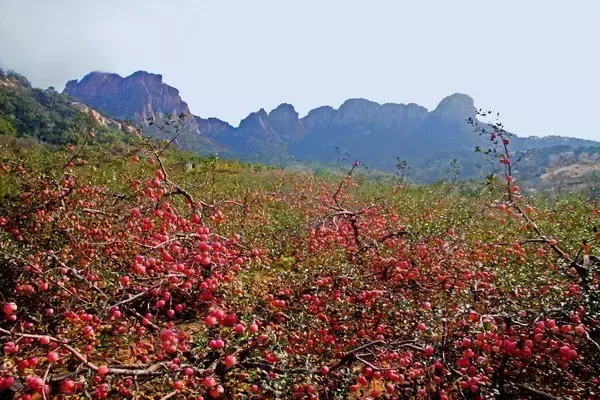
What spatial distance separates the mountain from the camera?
152250 millimetres

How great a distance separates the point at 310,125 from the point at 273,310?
196 m

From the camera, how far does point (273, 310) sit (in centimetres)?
430

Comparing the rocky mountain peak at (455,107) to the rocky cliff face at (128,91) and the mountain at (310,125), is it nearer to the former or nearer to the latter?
the mountain at (310,125)

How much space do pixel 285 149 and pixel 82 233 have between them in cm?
16936

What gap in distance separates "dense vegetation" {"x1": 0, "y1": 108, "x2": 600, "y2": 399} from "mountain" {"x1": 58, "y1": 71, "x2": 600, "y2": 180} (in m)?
136

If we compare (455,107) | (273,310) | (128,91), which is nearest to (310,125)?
(455,107)

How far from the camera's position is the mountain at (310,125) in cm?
15225

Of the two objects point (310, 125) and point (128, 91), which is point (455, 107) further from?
point (128, 91)

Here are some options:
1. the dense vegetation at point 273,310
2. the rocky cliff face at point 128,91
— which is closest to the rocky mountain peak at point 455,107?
the rocky cliff face at point 128,91

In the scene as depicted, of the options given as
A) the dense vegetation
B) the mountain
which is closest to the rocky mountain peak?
the mountain

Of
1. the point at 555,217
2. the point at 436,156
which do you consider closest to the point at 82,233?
the point at 555,217

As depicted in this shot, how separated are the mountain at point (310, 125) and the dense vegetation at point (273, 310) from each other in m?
136

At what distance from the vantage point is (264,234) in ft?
25.9

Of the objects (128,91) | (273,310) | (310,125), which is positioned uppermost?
(128,91)
